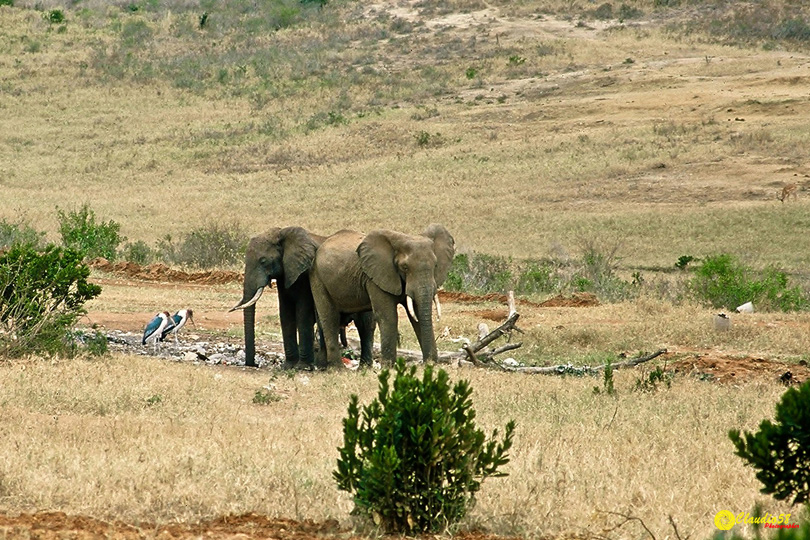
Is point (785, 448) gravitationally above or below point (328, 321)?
above

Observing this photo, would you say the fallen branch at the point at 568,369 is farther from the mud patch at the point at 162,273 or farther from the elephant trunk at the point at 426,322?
the mud patch at the point at 162,273

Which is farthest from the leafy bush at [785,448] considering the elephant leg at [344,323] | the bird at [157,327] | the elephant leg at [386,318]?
the bird at [157,327]

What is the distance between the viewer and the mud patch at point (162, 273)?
79.2 feet

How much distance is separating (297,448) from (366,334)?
6730mm

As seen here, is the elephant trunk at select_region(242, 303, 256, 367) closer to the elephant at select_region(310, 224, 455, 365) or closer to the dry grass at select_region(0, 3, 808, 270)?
the elephant at select_region(310, 224, 455, 365)

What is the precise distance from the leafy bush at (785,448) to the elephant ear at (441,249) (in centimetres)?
757

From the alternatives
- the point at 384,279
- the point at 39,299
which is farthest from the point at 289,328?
the point at 39,299

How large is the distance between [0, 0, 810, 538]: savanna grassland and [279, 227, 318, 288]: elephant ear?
1.35 metres

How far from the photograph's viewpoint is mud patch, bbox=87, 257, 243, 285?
24.1m

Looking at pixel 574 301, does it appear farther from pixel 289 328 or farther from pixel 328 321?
pixel 328 321

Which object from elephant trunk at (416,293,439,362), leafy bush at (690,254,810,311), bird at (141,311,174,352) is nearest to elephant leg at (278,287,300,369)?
bird at (141,311,174,352)

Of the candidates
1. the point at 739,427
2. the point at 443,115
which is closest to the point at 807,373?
the point at 739,427

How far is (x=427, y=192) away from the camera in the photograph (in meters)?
40.3

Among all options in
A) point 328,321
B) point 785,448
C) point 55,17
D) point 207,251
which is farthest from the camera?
point 55,17
